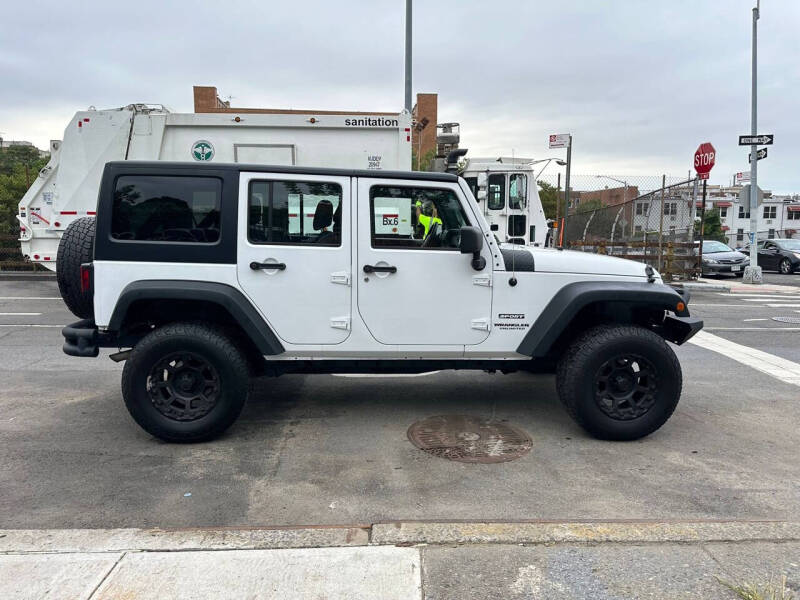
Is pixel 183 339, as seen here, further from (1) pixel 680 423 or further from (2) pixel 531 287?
(1) pixel 680 423

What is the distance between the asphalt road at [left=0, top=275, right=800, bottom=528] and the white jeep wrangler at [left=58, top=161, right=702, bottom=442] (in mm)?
386

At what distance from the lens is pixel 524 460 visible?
4023 millimetres

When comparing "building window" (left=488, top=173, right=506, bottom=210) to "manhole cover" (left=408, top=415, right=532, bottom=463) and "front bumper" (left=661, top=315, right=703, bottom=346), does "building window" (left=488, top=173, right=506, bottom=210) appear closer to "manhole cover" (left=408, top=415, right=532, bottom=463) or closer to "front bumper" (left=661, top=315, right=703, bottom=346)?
"front bumper" (left=661, top=315, right=703, bottom=346)

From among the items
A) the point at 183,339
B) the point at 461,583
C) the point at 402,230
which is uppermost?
the point at 402,230

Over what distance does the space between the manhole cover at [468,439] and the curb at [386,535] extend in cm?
98

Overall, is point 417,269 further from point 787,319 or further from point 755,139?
point 755,139

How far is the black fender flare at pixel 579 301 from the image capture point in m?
4.18

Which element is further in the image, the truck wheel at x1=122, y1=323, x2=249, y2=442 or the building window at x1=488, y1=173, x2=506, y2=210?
the building window at x1=488, y1=173, x2=506, y2=210

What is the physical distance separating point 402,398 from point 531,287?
70.2 inches

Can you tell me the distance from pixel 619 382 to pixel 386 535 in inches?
88.7

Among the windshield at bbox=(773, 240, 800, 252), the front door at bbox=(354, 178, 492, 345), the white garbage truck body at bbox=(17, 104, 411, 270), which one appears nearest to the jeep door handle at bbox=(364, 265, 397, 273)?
the front door at bbox=(354, 178, 492, 345)

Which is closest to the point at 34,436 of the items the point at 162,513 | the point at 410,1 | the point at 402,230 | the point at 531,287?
the point at 162,513

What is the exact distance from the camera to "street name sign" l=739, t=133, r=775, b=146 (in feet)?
52.3

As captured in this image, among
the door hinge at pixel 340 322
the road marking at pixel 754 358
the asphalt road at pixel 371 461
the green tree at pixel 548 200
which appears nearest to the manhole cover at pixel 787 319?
the road marking at pixel 754 358
